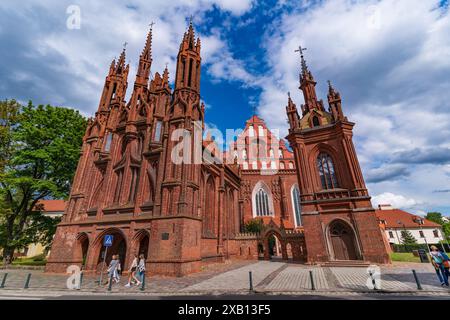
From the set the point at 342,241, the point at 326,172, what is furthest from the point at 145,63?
the point at 342,241

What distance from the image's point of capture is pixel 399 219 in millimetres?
46469

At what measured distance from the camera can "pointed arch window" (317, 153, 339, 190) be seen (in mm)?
20969

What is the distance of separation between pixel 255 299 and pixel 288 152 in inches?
1455

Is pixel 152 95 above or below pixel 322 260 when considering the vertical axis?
above

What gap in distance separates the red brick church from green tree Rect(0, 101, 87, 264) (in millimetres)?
3790

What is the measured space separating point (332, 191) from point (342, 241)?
459 cm

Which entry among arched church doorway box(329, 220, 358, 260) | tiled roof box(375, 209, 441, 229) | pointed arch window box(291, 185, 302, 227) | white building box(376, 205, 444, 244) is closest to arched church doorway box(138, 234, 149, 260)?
arched church doorway box(329, 220, 358, 260)

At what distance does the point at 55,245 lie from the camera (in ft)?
60.8

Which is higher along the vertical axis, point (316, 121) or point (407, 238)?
point (316, 121)

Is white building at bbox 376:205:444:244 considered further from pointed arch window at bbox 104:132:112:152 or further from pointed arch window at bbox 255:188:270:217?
pointed arch window at bbox 104:132:112:152

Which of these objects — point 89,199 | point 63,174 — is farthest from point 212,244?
point 63,174

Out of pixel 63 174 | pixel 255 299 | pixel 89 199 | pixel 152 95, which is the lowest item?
pixel 255 299

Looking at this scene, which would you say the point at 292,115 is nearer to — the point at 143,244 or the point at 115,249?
the point at 143,244
